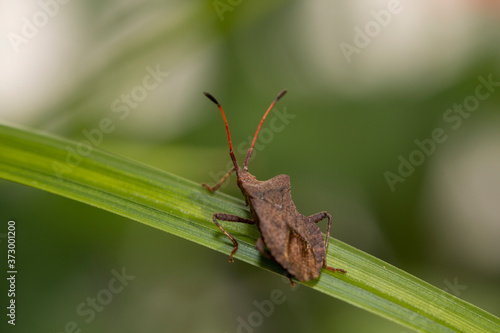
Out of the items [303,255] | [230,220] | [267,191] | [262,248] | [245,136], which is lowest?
[303,255]

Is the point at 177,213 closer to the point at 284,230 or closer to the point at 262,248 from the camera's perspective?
the point at 262,248

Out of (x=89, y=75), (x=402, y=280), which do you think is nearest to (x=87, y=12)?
(x=89, y=75)

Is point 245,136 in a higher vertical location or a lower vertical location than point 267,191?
higher

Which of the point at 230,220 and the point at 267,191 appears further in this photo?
the point at 267,191

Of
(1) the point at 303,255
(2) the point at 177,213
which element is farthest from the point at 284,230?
(2) the point at 177,213

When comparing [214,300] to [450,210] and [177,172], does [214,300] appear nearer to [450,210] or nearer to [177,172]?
[177,172]

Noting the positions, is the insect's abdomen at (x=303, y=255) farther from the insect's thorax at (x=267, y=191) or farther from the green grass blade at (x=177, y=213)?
the insect's thorax at (x=267, y=191)
